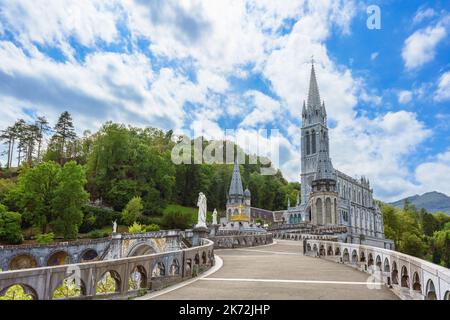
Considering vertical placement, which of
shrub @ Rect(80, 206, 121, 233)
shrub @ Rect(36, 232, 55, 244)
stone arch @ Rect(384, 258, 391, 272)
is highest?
shrub @ Rect(80, 206, 121, 233)

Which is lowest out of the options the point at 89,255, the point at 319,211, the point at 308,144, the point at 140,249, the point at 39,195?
the point at 89,255

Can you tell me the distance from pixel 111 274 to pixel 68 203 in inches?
1780

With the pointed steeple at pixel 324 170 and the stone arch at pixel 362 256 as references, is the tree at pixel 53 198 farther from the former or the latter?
the pointed steeple at pixel 324 170

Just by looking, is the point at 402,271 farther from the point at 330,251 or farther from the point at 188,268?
the point at 330,251

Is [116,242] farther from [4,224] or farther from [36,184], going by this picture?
[36,184]

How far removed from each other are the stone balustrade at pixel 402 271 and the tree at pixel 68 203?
40945 mm

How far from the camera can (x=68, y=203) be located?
4812 centimetres

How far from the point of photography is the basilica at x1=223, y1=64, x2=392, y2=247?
6186 centimetres

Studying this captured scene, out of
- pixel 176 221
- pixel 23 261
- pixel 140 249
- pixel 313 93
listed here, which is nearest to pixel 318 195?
pixel 176 221

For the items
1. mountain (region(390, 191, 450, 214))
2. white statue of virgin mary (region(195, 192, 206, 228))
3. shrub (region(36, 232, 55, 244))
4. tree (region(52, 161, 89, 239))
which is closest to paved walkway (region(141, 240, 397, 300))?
white statue of virgin mary (region(195, 192, 206, 228))

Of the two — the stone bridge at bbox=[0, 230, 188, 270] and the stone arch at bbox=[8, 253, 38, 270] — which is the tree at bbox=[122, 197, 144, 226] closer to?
the stone bridge at bbox=[0, 230, 188, 270]

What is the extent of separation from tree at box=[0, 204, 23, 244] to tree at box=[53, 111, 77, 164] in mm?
40751
